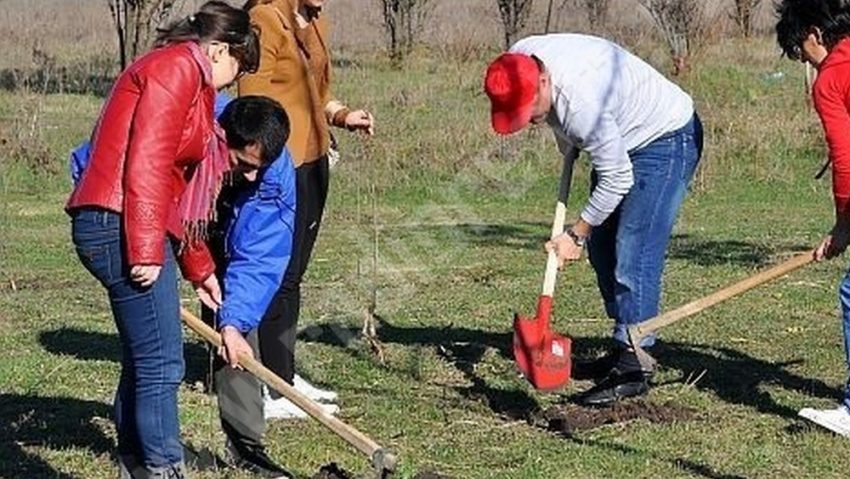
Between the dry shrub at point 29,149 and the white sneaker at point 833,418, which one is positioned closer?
the white sneaker at point 833,418

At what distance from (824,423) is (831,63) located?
1.32 m

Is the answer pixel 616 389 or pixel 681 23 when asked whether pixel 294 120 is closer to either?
pixel 616 389

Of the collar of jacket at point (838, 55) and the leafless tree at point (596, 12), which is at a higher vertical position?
the collar of jacket at point (838, 55)

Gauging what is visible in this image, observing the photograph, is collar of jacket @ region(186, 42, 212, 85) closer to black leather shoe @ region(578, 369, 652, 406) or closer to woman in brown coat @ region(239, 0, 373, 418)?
woman in brown coat @ region(239, 0, 373, 418)

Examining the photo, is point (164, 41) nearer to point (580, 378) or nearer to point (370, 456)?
point (370, 456)

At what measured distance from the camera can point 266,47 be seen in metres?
5.71

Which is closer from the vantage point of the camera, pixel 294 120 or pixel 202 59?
pixel 202 59

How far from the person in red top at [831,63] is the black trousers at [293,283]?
71.7 inches

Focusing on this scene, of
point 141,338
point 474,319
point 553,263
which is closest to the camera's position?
point 141,338

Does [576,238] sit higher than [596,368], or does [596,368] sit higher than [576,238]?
[576,238]

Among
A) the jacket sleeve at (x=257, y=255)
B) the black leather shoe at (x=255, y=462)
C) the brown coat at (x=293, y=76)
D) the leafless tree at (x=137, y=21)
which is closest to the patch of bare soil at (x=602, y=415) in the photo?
the black leather shoe at (x=255, y=462)

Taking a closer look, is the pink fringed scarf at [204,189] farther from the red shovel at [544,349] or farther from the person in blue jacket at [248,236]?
the red shovel at [544,349]

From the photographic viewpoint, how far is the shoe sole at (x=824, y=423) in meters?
5.48

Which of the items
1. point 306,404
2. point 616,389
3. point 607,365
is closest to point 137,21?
point 607,365
